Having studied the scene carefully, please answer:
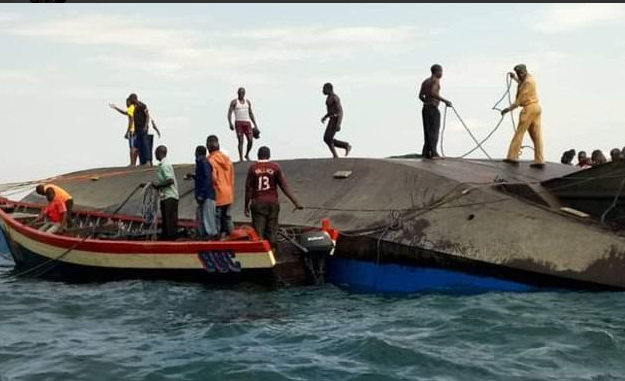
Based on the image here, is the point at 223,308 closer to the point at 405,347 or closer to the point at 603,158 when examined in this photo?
the point at 405,347

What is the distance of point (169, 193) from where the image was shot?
15109 mm

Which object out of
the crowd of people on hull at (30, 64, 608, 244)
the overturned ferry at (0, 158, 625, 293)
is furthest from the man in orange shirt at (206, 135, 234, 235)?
the overturned ferry at (0, 158, 625, 293)

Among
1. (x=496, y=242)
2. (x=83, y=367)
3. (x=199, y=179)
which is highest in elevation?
(x=199, y=179)

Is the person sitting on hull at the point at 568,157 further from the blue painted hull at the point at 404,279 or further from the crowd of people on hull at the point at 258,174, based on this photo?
the blue painted hull at the point at 404,279

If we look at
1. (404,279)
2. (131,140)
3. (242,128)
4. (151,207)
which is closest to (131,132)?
(131,140)

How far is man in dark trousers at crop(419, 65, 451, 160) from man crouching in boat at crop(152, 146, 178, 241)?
17.6 feet

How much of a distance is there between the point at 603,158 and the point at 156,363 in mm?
13289

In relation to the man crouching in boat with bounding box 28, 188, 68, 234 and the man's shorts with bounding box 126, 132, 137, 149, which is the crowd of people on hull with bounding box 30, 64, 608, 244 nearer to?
the man crouching in boat with bounding box 28, 188, 68, 234

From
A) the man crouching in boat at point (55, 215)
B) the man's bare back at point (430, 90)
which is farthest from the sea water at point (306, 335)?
the man's bare back at point (430, 90)

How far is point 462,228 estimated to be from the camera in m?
13.5

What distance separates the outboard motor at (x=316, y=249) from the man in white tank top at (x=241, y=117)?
7.66m

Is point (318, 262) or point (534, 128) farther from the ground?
point (534, 128)

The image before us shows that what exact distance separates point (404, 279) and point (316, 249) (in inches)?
58.2

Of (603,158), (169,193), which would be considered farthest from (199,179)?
(603,158)
